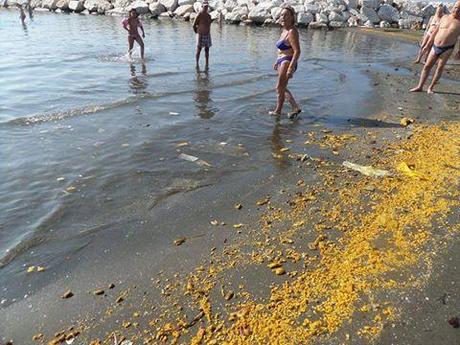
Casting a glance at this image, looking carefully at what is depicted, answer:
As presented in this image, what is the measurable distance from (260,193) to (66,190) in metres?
2.79

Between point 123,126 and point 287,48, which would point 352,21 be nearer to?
point 287,48

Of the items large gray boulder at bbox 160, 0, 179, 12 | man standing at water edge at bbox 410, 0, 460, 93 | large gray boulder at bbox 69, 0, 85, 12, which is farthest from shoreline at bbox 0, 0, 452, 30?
man standing at water edge at bbox 410, 0, 460, 93

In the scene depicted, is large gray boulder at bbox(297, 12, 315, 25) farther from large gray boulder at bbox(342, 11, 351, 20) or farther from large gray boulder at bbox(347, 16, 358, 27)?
large gray boulder at bbox(347, 16, 358, 27)

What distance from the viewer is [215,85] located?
1284 centimetres

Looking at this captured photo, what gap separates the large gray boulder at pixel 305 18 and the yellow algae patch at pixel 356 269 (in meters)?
29.4

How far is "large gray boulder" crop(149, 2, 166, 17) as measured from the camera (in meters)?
39.3

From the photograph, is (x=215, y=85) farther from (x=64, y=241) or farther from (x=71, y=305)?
(x=71, y=305)

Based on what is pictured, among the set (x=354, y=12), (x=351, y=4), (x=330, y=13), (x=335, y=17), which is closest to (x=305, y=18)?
(x=330, y=13)

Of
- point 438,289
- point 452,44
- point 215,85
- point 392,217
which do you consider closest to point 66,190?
point 392,217

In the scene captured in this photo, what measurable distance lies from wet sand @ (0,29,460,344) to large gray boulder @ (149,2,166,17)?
1438 inches

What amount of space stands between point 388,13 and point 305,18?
7268mm

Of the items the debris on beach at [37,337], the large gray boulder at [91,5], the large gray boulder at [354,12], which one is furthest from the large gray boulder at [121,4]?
the debris on beach at [37,337]

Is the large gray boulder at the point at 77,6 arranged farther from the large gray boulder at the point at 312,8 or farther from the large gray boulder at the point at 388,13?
the large gray boulder at the point at 388,13

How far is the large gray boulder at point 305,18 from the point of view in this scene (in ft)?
108
